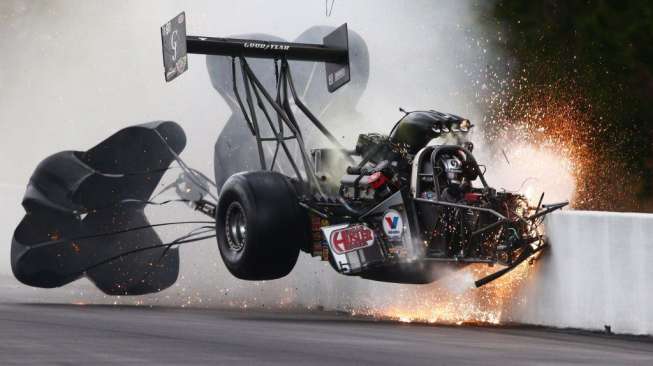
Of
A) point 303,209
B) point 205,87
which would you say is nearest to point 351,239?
point 303,209

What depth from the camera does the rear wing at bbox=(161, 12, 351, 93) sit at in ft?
50.1

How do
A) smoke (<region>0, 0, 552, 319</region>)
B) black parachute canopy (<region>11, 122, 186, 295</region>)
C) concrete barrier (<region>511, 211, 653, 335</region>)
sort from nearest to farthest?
concrete barrier (<region>511, 211, 653, 335</region>)
smoke (<region>0, 0, 552, 319</region>)
black parachute canopy (<region>11, 122, 186, 295</region>)

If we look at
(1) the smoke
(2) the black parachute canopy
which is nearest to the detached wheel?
(1) the smoke

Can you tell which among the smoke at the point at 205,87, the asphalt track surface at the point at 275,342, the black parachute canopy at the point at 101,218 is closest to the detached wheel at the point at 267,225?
the asphalt track surface at the point at 275,342

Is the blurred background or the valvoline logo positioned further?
the blurred background

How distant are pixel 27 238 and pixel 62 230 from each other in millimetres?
429

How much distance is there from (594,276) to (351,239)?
2236mm

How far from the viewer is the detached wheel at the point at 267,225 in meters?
14.2

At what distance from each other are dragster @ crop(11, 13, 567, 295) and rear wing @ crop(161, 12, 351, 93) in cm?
1

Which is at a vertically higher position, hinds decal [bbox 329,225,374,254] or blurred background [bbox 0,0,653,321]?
blurred background [bbox 0,0,653,321]

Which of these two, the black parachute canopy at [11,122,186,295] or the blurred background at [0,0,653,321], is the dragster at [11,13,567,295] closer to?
the black parachute canopy at [11,122,186,295]

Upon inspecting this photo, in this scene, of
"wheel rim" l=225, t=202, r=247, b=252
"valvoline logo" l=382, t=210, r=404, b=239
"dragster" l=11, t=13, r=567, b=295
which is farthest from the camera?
"wheel rim" l=225, t=202, r=247, b=252

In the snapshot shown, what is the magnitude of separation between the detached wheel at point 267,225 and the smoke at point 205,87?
4.84 ft

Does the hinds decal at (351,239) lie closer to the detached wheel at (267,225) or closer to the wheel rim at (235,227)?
the detached wheel at (267,225)
